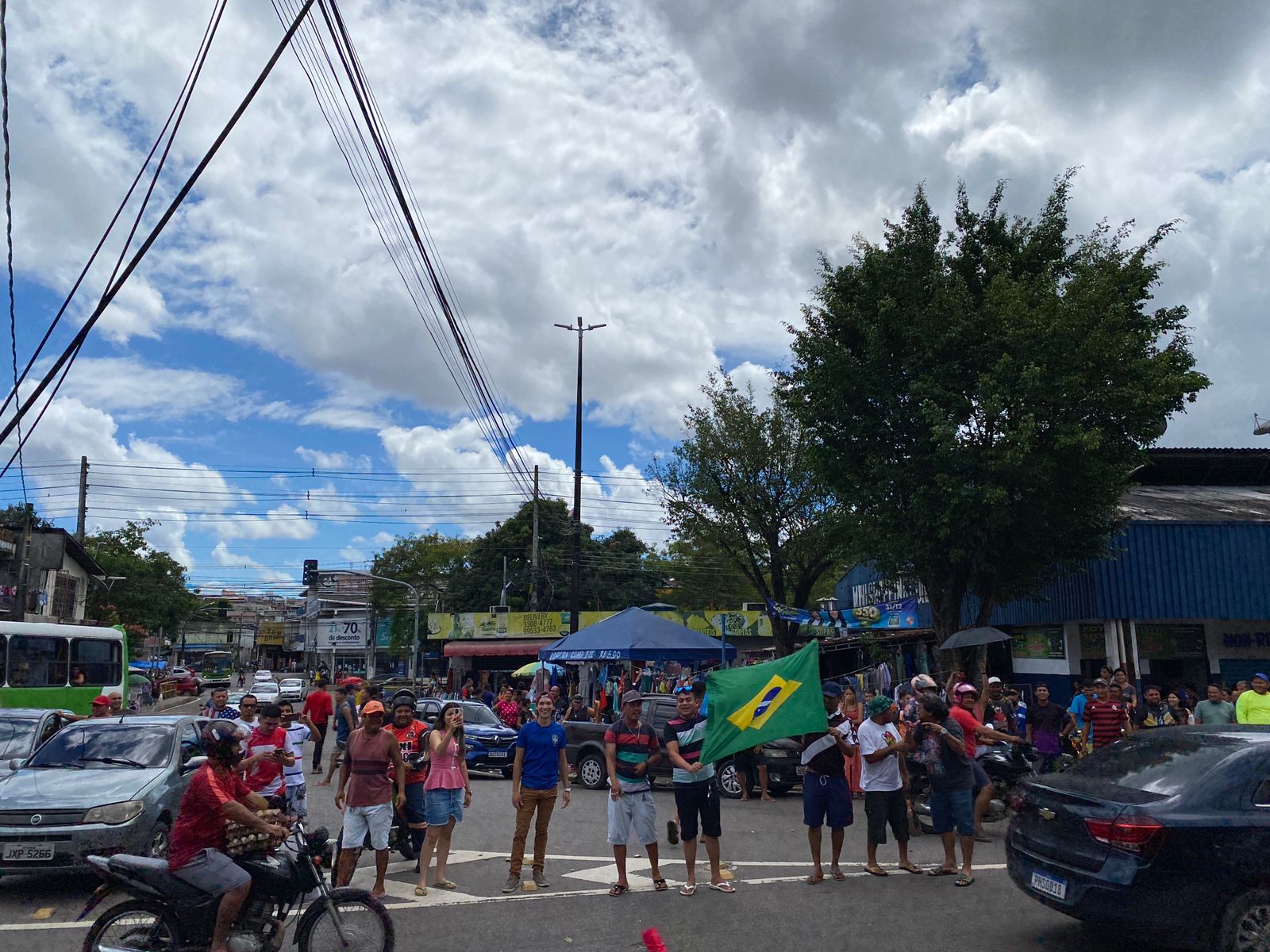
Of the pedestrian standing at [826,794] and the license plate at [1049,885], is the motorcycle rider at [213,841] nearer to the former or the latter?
the pedestrian standing at [826,794]

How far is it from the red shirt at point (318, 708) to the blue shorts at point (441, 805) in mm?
9682

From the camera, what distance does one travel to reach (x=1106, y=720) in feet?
42.8

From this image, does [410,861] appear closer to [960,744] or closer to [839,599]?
[960,744]

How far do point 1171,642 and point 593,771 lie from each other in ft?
45.3

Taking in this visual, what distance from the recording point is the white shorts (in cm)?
810

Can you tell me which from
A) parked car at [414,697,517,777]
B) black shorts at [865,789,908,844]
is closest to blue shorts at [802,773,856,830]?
black shorts at [865,789,908,844]

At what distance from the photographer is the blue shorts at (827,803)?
27.9ft

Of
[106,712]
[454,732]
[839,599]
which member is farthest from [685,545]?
[454,732]

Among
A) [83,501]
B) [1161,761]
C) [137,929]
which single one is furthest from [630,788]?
[83,501]

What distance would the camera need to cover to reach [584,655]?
20922mm

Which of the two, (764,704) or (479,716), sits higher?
(764,704)

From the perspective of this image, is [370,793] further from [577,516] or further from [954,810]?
[577,516]

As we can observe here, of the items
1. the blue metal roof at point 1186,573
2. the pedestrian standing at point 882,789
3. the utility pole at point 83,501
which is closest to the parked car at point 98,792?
the pedestrian standing at point 882,789

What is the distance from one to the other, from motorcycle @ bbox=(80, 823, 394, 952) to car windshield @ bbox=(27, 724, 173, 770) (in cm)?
375
